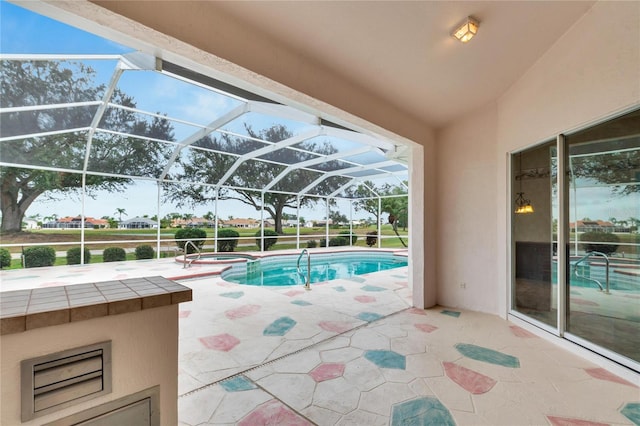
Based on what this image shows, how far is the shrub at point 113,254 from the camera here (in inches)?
370

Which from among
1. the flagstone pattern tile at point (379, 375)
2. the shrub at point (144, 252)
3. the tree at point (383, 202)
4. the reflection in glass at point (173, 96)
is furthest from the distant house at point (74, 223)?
the tree at point (383, 202)

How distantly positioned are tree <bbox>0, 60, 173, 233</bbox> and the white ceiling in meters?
4.00

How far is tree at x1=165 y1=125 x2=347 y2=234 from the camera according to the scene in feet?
24.1

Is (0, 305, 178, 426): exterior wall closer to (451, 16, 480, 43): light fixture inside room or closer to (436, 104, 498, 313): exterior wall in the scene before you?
(451, 16, 480, 43): light fixture inside room

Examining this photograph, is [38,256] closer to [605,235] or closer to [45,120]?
[45,120]

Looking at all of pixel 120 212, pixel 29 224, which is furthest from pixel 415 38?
pixel 120 212

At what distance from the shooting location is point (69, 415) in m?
1.14

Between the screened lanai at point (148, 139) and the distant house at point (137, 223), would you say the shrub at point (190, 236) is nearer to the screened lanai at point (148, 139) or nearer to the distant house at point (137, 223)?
the screened lanai at point (148, 139)

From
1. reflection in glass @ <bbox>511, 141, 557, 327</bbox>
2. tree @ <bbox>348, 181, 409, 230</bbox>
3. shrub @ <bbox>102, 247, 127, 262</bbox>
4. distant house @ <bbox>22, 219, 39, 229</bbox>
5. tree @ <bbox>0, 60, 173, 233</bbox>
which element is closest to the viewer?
reflection in glass @ <bbox>511, 141, 557, 327</bbox>

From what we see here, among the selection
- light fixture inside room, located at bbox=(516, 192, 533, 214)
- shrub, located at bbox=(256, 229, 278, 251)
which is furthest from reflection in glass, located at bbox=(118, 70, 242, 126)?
shrub, located at bbox=(256, 229, 278, 251)

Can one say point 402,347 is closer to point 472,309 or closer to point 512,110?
point 472,309

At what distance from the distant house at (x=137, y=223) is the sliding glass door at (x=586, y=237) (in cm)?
1237

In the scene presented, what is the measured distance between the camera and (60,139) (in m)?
6.78

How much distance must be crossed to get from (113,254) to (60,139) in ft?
13.9
